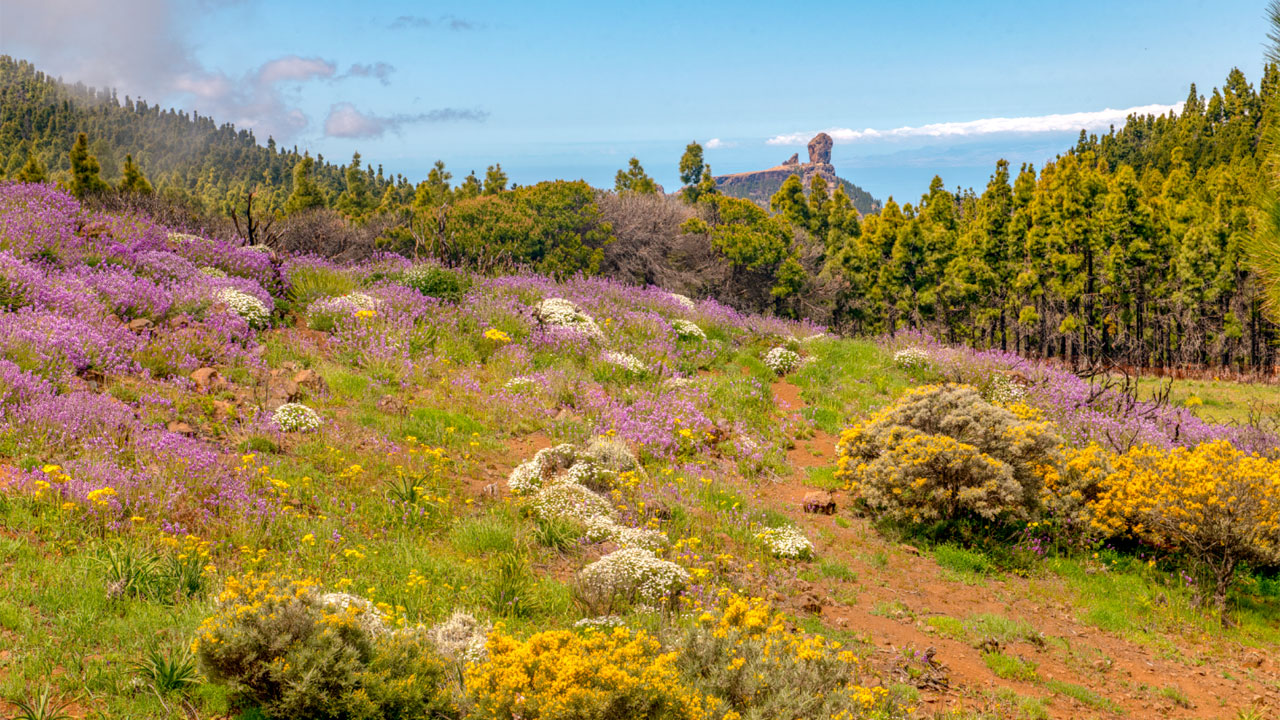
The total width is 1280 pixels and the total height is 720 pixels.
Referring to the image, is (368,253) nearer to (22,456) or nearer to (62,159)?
(22,456)

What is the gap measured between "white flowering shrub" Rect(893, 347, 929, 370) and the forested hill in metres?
127

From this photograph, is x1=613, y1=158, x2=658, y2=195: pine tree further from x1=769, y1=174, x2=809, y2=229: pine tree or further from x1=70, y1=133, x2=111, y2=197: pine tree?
x1=70, y1=133, x2=111, y2=197: pine tree

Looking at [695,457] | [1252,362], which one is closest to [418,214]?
[695,457]

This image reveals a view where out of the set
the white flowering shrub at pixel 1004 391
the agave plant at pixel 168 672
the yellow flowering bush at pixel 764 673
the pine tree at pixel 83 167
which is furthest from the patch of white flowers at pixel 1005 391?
the pine tree at pixel 83 167

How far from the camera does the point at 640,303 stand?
17.8 meters

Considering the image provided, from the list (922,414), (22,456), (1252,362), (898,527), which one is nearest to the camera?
(22,456)

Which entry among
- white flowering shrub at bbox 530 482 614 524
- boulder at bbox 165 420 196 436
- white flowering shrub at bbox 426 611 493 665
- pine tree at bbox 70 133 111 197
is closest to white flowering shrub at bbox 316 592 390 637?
white flowering shrub at bbox 426 611 493 665

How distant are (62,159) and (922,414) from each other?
17680cm

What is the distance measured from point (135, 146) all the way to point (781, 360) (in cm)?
20415

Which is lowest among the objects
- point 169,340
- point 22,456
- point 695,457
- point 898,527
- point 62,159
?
point 898,527

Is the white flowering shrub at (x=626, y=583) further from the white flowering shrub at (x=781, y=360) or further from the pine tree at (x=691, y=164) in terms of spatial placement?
the pine tree at (x=691, y=164)

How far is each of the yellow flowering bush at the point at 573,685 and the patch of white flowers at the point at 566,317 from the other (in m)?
10.4

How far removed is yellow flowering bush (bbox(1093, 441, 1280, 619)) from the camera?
8.72 m

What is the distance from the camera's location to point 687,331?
16.5m
